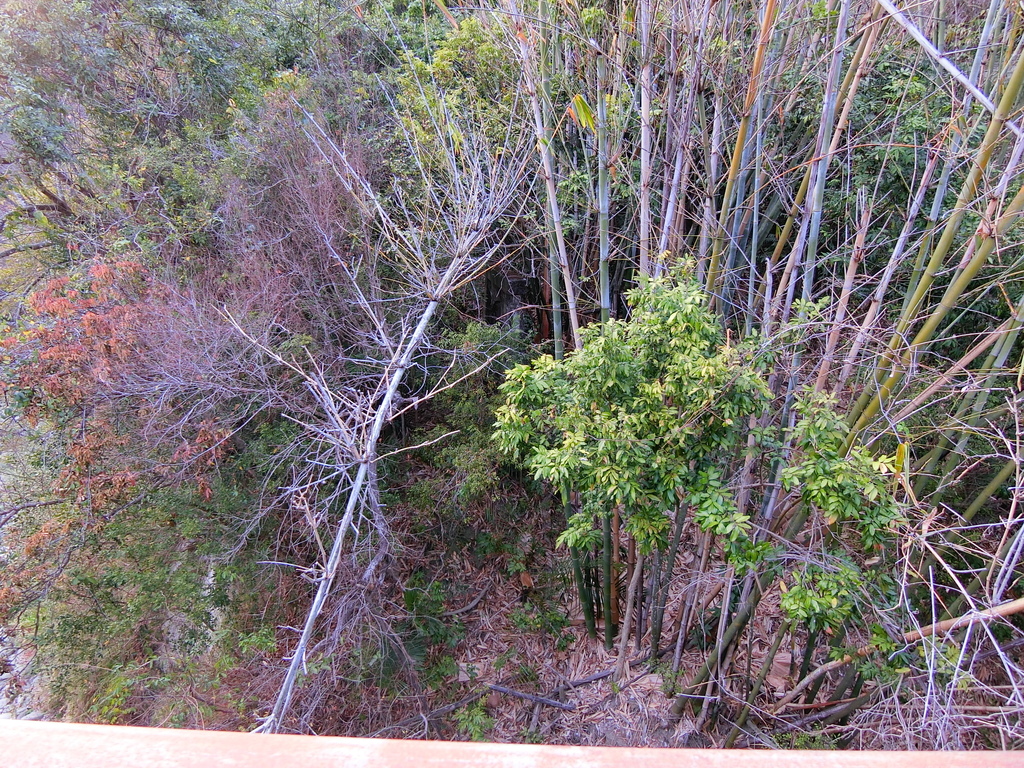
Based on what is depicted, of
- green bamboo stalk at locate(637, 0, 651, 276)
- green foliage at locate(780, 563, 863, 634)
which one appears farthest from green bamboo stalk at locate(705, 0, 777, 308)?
green foliage at locate(780, 563, 863, 634)

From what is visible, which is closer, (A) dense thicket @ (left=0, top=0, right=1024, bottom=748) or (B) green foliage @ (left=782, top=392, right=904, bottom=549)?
(B) green foliage @ (left=782, top=392, right=904, bottom=549)

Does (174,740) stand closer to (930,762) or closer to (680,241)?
(930,762)

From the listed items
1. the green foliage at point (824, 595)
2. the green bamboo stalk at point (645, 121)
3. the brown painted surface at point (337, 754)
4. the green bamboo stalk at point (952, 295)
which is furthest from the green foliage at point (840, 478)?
the brown painted surface at point (337, 754)

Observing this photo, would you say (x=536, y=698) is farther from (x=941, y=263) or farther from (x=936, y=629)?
(x=941, y=263)

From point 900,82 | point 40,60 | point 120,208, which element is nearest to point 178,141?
point 120,208

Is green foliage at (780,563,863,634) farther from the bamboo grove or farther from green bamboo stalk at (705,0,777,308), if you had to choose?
green bamboo stalk at (705,0,777,308)

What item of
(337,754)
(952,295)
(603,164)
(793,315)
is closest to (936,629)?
(952,295)
